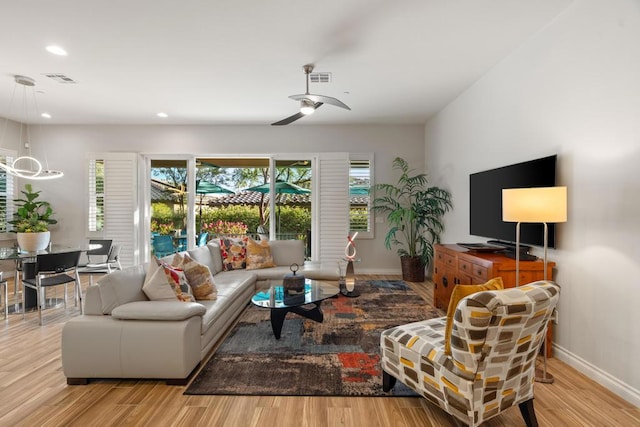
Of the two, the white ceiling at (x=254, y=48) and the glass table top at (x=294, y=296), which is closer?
the white ceiling at (x=254, y=48)

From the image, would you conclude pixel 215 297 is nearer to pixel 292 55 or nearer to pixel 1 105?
pixel 292 55

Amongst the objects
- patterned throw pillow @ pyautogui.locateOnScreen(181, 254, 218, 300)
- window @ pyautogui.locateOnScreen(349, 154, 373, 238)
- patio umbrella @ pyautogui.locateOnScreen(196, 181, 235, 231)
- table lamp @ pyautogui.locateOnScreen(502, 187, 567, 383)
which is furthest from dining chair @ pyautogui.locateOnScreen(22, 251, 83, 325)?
table lamp @ pyautogui.locateOnScreen(502, 187, 567, 383)

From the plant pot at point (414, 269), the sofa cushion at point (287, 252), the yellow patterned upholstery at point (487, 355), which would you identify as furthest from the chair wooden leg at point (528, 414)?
the plant pot at point (414, 269)

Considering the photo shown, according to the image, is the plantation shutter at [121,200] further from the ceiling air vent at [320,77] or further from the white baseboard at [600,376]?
the white baseboard at [600,376]

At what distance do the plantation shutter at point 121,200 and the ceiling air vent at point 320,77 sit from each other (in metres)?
4.07

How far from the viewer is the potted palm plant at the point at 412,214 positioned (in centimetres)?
566

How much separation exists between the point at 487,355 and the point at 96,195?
23.1ft

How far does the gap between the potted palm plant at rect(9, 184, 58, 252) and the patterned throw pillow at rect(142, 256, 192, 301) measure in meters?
2.48

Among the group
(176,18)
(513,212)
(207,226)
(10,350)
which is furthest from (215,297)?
(207,226)

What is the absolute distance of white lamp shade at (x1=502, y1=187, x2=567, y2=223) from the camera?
240 cm

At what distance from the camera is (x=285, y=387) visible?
237cm

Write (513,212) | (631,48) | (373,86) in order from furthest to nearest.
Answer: (373,86) < (513,212) < (631,48)

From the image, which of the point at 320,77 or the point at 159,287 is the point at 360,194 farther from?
the point at 159,287

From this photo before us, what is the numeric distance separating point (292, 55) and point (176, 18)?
3.84 feet
